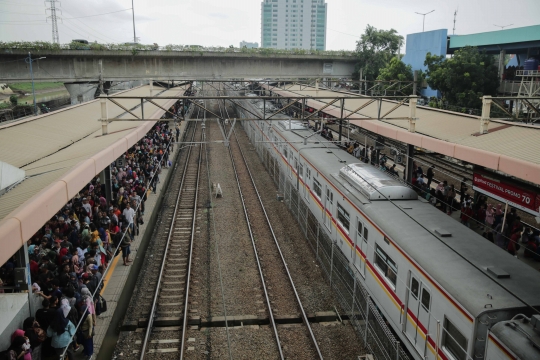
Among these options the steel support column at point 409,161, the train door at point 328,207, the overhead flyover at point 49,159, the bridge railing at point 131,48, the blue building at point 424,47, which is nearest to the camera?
the overhead flyover at point 49,159

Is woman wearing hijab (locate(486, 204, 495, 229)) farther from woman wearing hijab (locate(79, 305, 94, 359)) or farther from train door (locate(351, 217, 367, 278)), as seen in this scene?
woman wearing hijab (locate(79, 305, 94, 359))

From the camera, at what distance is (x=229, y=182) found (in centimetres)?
2423

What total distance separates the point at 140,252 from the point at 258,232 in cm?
420

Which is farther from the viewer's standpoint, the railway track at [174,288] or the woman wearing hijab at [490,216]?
the woman wearing hijab at [490,216]

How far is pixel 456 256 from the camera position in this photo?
25.7 feet

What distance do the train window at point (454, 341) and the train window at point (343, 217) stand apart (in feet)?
16.8

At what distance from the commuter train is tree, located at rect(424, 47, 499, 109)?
19884mm

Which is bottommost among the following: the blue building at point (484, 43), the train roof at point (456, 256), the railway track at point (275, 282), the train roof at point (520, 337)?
the railway track at point (275, 282)

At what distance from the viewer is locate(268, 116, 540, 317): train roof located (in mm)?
6602

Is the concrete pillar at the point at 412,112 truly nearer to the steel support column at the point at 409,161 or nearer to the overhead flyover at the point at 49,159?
the steel support column at the point at 409,161

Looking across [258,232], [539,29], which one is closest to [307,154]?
[258,232]

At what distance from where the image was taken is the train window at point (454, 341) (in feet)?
21.7

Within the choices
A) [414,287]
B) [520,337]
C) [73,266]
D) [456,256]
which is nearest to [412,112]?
[456,256]

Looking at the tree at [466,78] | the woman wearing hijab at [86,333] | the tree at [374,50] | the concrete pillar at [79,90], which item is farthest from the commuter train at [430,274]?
the tree at [374,50]
